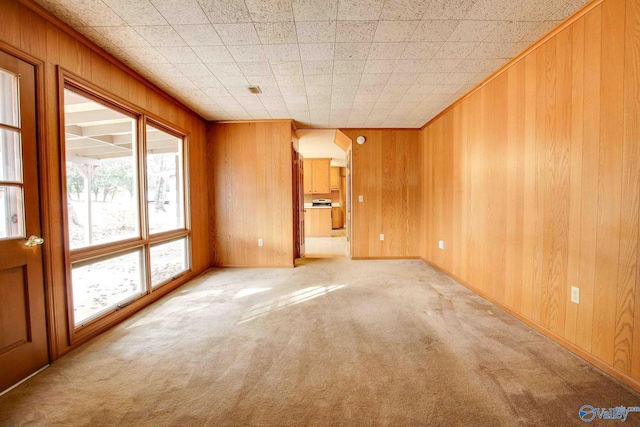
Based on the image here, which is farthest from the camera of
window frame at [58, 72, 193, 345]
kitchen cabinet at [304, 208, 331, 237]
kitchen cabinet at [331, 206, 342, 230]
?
kitchen cabinet at [331, 206, 342, 230]

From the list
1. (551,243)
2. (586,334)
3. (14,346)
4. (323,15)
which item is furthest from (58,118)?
(586,334)

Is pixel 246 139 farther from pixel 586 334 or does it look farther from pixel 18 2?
pixel 586 334

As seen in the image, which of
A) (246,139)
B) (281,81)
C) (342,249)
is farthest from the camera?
(342,249)

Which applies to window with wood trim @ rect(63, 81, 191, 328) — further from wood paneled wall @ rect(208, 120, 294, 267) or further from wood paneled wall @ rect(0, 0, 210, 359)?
wood paneled wall @ rect(208, 120, 294, 267)

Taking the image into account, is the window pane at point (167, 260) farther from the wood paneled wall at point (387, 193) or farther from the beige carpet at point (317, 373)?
the wood paneled wall at point (387, 193)

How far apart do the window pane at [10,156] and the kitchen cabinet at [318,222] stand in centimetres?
651

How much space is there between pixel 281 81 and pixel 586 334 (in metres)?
3.43

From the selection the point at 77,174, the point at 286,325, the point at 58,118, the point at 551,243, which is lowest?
the point at 286,325

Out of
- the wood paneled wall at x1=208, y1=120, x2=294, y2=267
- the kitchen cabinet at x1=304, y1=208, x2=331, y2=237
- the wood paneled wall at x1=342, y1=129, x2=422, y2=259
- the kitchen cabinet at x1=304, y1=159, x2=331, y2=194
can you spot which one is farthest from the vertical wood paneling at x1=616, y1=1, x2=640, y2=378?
the kitchen cabinet at x1=304, y1=159, x2=331, y2=194

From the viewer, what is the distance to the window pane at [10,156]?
1583mm

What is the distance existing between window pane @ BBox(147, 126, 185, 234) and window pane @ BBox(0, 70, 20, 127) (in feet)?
4.28

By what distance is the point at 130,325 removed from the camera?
2.36 meters

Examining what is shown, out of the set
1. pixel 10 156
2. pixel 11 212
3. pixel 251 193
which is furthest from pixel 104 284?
pixel 251 193

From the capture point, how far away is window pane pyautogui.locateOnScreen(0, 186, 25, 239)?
1578 mm
